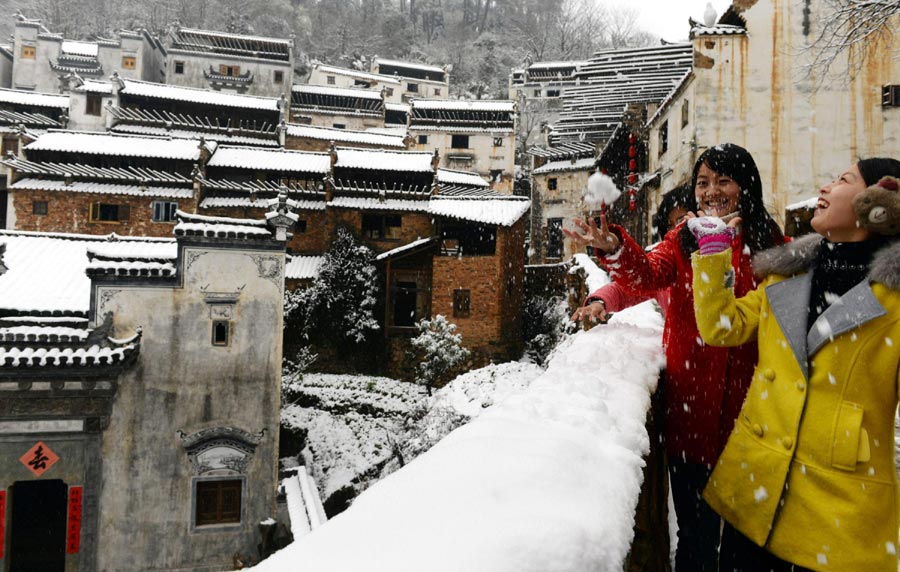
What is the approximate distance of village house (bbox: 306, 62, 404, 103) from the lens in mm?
41344

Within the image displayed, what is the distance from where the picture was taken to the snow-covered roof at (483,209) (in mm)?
20328

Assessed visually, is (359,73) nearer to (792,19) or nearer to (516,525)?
(792,19)

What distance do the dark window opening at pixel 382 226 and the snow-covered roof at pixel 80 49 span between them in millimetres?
27564

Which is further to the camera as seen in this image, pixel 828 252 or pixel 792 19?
pixel 792 19

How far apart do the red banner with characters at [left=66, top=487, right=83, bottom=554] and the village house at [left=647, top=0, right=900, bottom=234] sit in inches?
594

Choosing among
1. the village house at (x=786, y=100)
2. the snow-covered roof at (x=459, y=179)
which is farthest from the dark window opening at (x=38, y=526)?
the snow-covered roof at (x=459, y=179)

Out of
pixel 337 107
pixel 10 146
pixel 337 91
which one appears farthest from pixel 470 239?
pixel 10 146

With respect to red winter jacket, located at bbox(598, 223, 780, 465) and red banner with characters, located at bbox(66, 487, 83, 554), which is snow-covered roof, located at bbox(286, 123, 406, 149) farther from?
red winter jacket, located at bbox(598, 223, 780, 465)

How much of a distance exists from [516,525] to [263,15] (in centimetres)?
6184

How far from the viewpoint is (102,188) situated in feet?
71.9

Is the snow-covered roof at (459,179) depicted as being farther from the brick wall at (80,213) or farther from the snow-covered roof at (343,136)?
the brick wall at (80,213)

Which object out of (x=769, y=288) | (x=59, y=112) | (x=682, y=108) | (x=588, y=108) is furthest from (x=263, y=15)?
(x=769, y=288)

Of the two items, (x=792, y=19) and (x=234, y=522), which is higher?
(x=792, y=19)

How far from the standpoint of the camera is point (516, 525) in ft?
3.13
